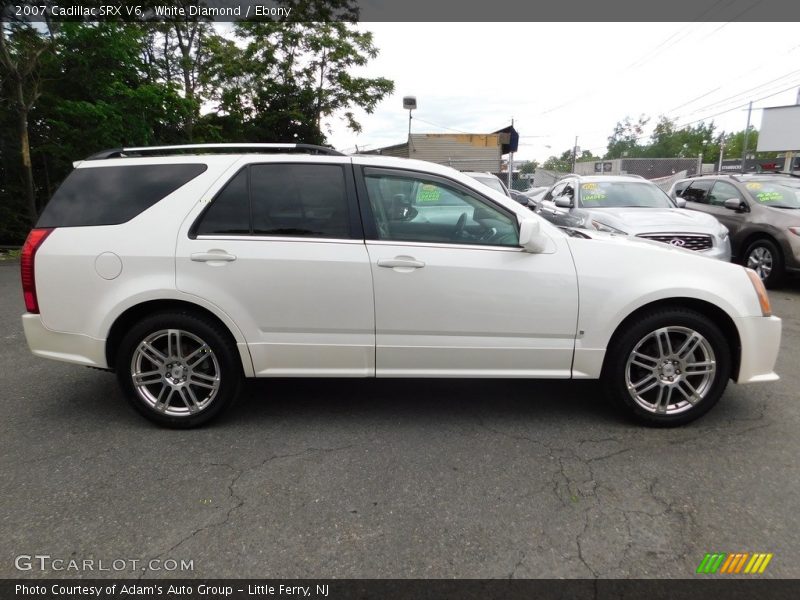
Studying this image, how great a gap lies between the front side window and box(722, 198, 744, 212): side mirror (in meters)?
6.80

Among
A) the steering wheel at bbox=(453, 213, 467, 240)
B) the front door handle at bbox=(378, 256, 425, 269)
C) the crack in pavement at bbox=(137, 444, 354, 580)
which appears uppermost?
the steering wheel at bbox=(453, 213, 467, 240)

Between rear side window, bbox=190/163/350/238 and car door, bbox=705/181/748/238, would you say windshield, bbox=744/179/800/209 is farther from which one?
rear side window, bbox=190/163/350/238

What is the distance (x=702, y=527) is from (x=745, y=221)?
7.42 m

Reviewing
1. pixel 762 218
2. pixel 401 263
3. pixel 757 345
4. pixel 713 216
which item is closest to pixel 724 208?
pixel 713 216

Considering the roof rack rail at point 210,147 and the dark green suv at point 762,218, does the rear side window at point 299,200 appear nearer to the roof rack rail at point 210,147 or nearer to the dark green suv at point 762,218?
the roof rack rail at point 210,147

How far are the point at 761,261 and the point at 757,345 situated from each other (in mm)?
5798

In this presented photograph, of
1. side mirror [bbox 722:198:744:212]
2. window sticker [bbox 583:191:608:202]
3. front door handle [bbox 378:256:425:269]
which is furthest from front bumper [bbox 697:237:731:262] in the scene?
front door handle [bbox 378:256:425:269]

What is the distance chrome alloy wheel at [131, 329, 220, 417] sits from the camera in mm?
3422

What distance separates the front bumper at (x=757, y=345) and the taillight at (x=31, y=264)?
4.48 metres

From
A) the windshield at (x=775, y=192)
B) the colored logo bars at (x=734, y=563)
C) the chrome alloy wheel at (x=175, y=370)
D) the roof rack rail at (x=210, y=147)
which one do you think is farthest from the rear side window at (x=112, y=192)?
the windshield at (x=775, y=192)

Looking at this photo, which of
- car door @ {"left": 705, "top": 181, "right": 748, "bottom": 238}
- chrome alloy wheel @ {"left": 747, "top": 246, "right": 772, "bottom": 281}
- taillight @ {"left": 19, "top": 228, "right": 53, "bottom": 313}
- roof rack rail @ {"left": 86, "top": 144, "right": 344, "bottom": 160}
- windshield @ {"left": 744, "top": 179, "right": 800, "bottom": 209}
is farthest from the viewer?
car door @ {"left": 705, "top": 181, "right": 748, "bottom": 238}

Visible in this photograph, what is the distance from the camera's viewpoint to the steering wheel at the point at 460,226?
11.3ft

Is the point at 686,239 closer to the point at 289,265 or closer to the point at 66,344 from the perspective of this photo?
the point at 289,265
